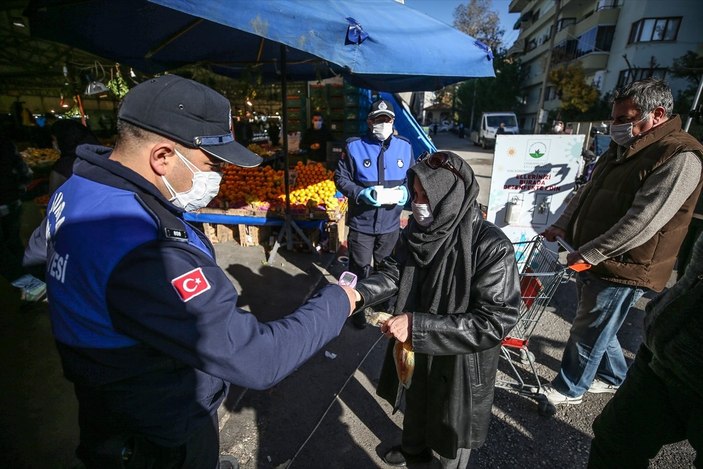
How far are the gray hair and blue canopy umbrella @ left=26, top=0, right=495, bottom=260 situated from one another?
1.26 meters

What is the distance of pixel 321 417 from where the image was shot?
277cm

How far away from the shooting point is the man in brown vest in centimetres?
218

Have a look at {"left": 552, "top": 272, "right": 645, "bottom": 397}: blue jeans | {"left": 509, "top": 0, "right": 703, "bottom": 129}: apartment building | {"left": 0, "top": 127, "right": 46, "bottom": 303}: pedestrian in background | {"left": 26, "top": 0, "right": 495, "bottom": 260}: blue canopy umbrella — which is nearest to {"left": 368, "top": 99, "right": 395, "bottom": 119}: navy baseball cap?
{"left": 26, "top": 0, "right": 495, "bottom": 260}: blue canopy umbrella

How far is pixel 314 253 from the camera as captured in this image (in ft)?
18.7

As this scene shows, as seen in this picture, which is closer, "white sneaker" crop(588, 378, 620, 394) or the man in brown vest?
the man in brown vest

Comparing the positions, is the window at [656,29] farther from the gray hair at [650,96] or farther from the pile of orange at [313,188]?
the gray hair at [650,96]

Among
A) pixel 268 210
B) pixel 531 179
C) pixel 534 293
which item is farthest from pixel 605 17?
pixel 534 293

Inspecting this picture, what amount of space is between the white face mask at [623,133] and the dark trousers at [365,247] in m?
2.25

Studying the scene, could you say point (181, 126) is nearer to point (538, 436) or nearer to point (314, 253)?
point (538, 436)

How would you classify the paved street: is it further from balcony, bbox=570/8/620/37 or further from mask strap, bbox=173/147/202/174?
balcony, bbox=570/8/620/37

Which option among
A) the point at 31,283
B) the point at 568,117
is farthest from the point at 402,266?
the point at 568,117

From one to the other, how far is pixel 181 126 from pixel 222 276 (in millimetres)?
584

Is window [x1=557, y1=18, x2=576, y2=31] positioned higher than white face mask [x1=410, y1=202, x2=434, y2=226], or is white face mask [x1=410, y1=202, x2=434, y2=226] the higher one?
window [x1=557, y1=18, x2=576, y2=31]

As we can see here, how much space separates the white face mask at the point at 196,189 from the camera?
1366mm
